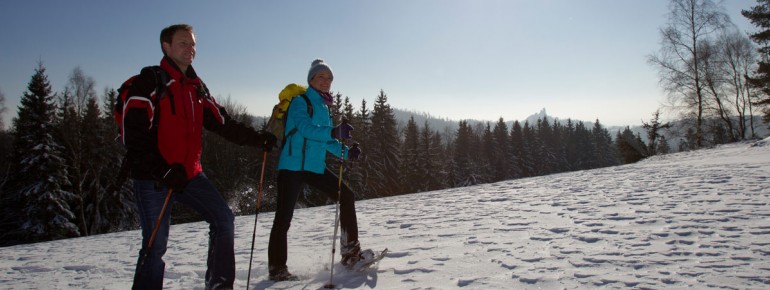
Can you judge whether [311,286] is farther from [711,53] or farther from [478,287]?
[711,53]

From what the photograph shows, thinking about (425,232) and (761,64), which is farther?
(761,64)

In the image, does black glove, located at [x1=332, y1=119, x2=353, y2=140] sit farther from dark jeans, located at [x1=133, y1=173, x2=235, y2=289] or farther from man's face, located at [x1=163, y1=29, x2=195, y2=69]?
man's face, located at [x1=163, y1=29, x2=195, y2=69]

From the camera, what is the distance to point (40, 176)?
22016 mm

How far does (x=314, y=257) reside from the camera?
16.0ft

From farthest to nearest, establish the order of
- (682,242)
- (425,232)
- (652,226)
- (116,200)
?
(116,200)
(425,232)
(652,226)
(682,242)

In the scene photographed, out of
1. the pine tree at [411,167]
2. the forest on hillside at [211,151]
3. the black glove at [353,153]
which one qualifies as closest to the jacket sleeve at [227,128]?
the black glove at [353,153]

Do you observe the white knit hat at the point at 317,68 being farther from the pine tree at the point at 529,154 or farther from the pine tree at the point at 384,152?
the pine tree at the point at 529,154

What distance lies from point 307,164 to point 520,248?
8.30 ft

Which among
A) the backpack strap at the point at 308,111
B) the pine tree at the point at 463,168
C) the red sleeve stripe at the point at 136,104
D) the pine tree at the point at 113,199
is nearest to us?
the red sleeve stripe at the point at 136,104

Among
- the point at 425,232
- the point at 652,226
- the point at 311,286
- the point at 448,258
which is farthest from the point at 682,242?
the point at 311,286

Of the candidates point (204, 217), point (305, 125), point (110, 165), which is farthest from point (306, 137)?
point (110, 165)

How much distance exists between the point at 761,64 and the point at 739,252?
2920 cm

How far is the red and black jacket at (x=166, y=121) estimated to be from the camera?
2.42m

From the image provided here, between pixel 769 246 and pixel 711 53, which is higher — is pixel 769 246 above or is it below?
below
